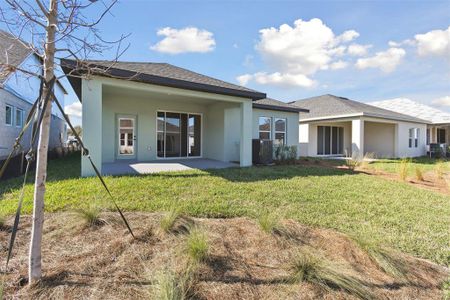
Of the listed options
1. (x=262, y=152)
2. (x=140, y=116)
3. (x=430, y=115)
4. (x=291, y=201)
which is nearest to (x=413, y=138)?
(x=430, y=115)

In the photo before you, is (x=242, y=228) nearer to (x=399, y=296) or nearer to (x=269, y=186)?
(x=399, y=296)

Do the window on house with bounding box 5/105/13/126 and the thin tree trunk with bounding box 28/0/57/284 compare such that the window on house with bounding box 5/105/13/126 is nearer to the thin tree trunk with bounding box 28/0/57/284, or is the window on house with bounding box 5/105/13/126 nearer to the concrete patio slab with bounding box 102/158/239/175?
the concrete patio slab with bounding box 102/158/239/175

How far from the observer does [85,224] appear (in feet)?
12.4

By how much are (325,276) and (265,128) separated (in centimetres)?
1219

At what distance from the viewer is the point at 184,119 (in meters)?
13.5

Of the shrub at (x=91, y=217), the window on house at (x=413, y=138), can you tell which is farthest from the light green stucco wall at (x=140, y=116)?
the window on house at (x=413, y=138)

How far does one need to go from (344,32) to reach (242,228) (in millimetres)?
11883

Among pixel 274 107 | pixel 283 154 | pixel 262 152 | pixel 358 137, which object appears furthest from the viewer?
pixel 358 137

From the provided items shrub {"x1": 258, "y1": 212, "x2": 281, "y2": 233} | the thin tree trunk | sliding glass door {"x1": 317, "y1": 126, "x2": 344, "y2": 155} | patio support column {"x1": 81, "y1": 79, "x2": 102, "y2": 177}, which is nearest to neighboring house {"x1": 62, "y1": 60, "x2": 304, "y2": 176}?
patio support column {"x1": 81, "y1": 79, "x2": 102, "y2": 177}

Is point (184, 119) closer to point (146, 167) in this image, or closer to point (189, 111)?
point (189, 111)

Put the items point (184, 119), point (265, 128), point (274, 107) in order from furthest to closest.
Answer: point (265, 128), point (274, 107), point (184, 119)

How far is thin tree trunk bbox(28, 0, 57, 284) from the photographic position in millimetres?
2473

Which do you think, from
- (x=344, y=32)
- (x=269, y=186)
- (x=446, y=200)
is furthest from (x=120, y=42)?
(x=344, y=32)

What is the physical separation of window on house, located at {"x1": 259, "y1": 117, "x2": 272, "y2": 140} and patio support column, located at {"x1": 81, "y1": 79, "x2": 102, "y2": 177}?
8.89m
